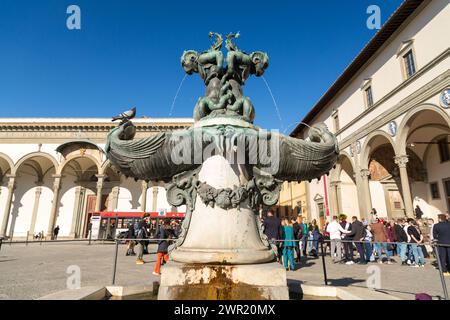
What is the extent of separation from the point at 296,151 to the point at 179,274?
5.67 feet

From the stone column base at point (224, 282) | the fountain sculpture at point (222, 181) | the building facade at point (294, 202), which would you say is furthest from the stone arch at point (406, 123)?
the stone column base at point (224, 282)

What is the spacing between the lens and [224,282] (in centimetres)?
241

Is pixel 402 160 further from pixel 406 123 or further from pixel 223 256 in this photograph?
pixel 223 256

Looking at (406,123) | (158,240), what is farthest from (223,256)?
(406,123)

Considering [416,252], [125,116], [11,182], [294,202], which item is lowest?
[416,252]

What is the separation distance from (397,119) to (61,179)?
93.1ft

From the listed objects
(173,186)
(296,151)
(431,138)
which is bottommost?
(173,186)

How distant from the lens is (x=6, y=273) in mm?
7223

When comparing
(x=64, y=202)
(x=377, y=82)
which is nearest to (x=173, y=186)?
(x=377, y=82)

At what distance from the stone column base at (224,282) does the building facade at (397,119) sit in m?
13.7

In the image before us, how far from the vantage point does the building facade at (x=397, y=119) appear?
13.1m

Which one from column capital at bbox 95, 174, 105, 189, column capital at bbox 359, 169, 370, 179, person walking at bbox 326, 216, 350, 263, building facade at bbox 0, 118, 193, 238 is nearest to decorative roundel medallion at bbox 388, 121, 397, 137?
column capital at bbox 359, 169, 370, 179

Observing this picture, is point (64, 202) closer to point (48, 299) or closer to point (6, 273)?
point (6, 273)

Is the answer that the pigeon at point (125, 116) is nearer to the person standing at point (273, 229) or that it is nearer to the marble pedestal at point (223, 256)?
the marble pedestal at point (223, 256)
